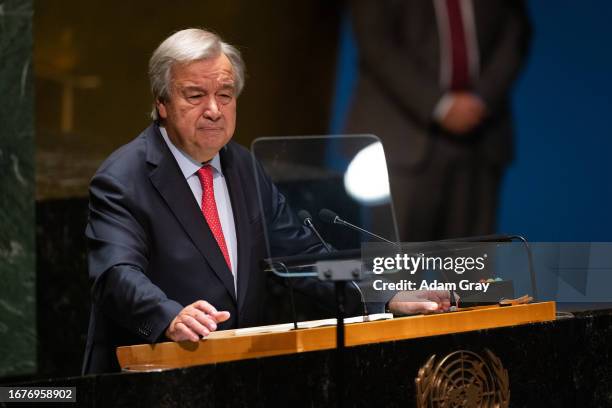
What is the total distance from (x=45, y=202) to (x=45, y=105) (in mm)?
1044

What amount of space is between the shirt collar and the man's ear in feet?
0.15

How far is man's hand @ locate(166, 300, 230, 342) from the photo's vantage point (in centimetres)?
284

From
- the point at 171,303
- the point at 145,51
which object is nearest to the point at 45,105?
the point at 145,51

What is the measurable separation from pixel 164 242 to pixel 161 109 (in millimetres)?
414

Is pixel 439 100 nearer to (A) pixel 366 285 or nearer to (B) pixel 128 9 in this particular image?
(B) pixel 128 9

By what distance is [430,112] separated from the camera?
21.8 feet

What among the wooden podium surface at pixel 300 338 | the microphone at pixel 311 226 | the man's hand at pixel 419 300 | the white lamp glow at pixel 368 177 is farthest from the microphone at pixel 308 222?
the wooden podium surface at pixel 300 338

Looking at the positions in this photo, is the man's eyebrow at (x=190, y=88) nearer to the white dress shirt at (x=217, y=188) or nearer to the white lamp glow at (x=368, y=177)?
the white dress shirt at (x=217, y=188)

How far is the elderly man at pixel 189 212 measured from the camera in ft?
10.6

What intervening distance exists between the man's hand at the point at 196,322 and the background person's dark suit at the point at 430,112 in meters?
3.89

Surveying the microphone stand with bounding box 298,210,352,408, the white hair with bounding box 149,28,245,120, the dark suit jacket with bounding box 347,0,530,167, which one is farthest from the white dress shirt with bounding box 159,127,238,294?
the dark suit jacket with bounding box 347,0,530,167

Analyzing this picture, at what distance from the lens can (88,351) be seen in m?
3.32

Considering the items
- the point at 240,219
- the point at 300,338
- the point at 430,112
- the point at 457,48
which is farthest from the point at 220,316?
the point at 457,48

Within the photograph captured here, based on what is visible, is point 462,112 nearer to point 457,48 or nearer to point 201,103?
point 457,48
